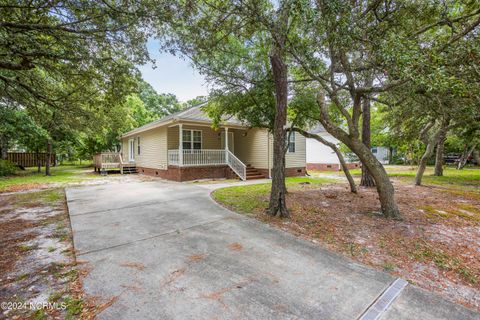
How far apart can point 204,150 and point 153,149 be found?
4278 mm

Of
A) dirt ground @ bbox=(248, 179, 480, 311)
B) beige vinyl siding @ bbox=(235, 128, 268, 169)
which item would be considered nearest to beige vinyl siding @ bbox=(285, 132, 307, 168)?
beige vinyl siding @ bbox=(235, 128, 268, 169)

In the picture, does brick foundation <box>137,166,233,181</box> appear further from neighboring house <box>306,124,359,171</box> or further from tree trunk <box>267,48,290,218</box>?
neighboring house <box>306,124,359,171</box>

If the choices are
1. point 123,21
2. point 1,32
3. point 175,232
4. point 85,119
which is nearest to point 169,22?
point 123,21

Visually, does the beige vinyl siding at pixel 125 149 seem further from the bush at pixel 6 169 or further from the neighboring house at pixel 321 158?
the neighboring house at pixel 321 158

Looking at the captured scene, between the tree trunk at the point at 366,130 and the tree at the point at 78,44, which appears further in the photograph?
the tree trunk at the point at 366,130

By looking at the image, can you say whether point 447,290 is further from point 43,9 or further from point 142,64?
point 43,9

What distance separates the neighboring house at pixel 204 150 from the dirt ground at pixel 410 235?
607 cm

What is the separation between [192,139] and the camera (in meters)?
12.8

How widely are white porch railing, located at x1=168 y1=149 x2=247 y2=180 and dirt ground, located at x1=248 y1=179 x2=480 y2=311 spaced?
561cm

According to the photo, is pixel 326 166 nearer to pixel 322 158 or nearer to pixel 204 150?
pixel 322 158

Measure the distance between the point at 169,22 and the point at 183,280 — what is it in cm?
554

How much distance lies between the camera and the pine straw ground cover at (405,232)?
118 inches

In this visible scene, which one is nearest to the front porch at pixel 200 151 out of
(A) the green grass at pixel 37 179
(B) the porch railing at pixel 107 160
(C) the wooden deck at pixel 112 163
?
(A) the green grass at pixel 37 179

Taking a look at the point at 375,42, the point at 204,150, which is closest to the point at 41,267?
the point at 375,42
